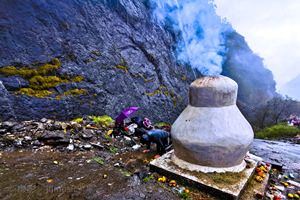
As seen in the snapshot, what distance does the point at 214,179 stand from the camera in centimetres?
319

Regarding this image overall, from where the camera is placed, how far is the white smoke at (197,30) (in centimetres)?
1944

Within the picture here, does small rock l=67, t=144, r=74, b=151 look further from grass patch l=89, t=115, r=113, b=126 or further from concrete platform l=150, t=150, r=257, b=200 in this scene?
concrete platform l=150, t=150, r=257, b=200

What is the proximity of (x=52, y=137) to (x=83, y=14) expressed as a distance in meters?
9.17

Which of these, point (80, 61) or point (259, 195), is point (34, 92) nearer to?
point (80, 61)

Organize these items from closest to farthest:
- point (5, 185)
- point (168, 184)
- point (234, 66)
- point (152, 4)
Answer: point (5, 185)
point (168, 184)
point (152, 4)
point (234, 66)

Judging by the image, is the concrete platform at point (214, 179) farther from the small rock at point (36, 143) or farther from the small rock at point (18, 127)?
the small rock at point (18, 127)

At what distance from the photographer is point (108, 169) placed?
4121 millimetres

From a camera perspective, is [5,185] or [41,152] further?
[41,152]

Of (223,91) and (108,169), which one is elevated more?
(223,91)


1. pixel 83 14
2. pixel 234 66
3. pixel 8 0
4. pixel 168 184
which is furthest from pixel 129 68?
pixel 234 66

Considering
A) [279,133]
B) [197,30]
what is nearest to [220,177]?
[279,133]

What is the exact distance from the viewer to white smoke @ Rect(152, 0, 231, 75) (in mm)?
19438

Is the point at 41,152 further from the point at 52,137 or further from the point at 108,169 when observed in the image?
the point at 108,169

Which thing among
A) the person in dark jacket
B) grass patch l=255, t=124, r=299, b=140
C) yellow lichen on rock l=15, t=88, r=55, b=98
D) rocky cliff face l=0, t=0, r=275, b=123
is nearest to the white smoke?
rocky cliff face l=0, t=0, r=275, b=123
